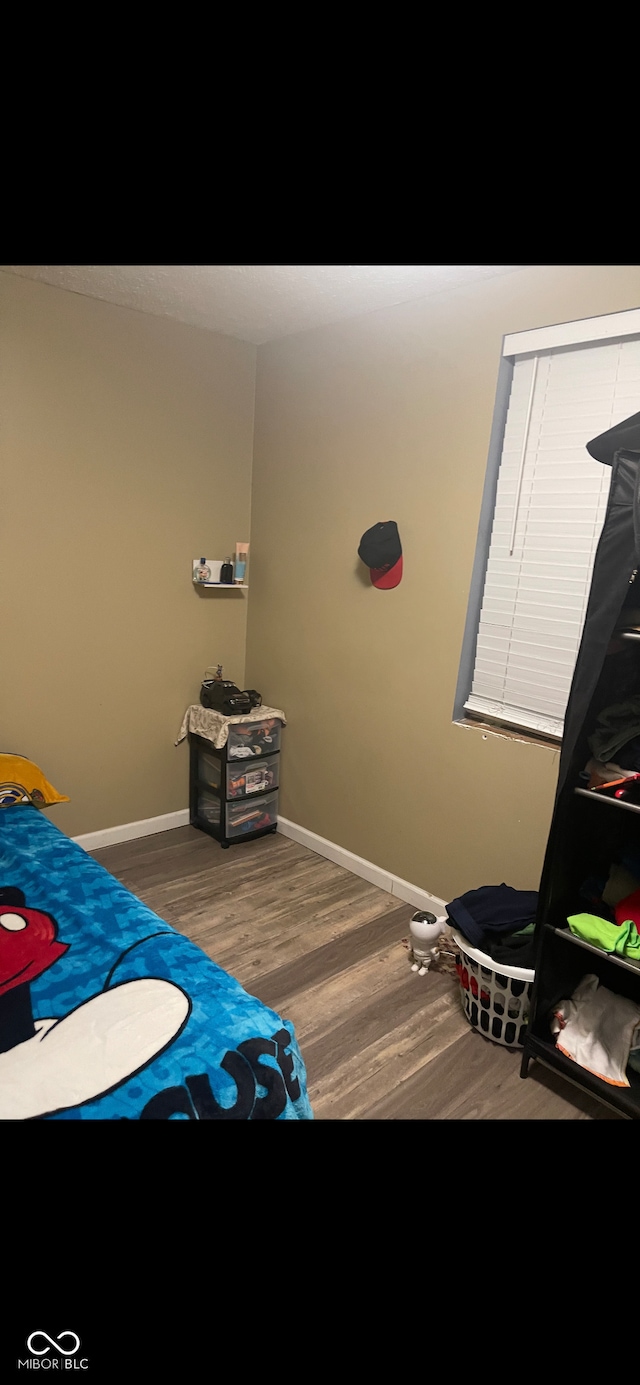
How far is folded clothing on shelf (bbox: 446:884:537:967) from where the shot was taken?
195cm

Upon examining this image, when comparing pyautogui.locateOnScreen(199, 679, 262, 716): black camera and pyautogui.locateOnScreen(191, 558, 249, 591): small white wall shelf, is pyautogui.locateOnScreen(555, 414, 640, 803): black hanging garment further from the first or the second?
pyautogui.locateOnScreen(191, 558, 249, 591): small white wall shelf

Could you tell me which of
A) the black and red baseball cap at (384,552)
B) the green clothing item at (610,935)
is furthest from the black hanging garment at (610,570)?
the black and red baseball cap at (384,552)

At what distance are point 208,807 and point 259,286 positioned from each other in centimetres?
240

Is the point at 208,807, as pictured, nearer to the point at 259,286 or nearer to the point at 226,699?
the point at 226,699

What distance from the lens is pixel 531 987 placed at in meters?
1.91

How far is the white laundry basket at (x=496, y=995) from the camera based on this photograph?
6.30ft

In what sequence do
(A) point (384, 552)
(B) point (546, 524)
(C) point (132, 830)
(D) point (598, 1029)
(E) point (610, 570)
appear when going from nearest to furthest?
1. (E) point (610, 570)
2. (D) point (598, 1029)
3. (B) point (546, 524)
4. (A) point (384, 552)
5. (C) point (132, 830)

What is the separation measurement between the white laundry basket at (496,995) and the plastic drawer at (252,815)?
4.89 ft

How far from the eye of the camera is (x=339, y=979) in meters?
2.32

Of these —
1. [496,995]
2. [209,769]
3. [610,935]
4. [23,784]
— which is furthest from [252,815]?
[610,935]

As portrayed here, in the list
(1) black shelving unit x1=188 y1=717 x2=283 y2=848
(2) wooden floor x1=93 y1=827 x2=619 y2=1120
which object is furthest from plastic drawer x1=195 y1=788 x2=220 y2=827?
(2) wooden floor x1=93 y1=827 x2=619 y2=1120
